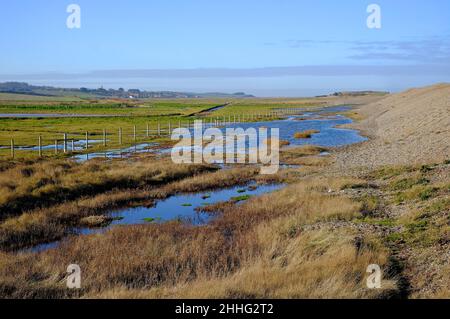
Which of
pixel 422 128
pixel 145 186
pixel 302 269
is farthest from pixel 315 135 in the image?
pixel 302 269

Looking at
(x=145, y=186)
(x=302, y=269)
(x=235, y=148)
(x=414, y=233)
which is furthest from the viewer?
(x=235, y=148)

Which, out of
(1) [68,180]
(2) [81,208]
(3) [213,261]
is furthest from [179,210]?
(3) [213,261]

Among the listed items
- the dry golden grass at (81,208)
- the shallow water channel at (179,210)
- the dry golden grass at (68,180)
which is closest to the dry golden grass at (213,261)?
the shallow water channel at (179,210)

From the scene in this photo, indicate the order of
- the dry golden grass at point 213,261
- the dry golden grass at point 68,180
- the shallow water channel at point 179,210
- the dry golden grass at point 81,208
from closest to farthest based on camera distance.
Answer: the dry golden grass at point 213,261, the dry golden grass at point 81,208, the shallow water channel at point 179,210, the dry golden grass at point 68,180

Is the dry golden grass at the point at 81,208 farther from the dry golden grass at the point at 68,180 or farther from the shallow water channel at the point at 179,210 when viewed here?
the dry golden grass at the point at 68,180

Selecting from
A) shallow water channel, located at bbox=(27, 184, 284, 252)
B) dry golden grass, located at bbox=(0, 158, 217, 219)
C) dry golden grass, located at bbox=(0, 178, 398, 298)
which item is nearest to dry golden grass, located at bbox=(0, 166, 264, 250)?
shallow water channel, located at bbox=(27, 184, 284, 252)

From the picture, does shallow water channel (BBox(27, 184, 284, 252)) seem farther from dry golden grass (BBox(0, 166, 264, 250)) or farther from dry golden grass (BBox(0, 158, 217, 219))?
dry golden grass (BBox(0, 158, 217, 219))

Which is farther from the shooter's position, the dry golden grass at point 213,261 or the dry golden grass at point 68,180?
the dry golden grass at point 68,180

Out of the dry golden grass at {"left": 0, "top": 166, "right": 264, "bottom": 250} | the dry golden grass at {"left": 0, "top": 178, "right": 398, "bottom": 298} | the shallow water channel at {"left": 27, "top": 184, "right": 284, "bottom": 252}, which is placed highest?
the dry golden grass at {"left": 0, "top": 178, "right": 398, "bottom": 298}

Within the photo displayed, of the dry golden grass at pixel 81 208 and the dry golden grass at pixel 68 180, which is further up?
the dry golden grass at pixel 68 180

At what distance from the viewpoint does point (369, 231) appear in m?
14.4

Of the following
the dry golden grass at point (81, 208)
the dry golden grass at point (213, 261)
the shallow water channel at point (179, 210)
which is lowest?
the shallow water channel at point (179, 210)

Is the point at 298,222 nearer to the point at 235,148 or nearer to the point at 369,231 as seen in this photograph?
the point at 369,231

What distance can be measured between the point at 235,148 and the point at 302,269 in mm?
32444
